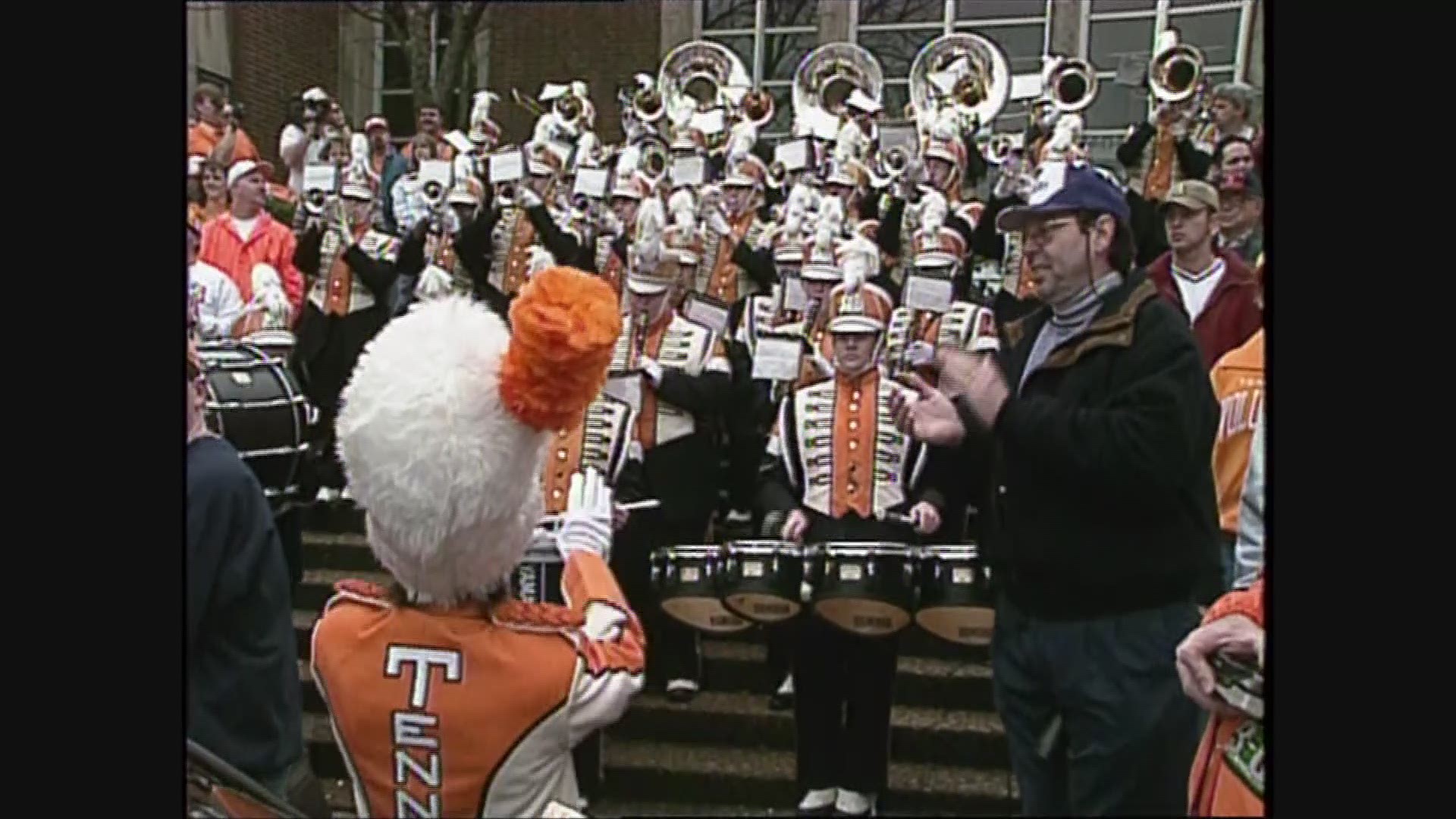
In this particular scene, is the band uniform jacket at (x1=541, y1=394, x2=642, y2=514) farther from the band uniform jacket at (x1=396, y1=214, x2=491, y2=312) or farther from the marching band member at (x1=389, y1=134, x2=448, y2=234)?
the marching band member at (x1=389, y1=134, x2=448, y2=234)

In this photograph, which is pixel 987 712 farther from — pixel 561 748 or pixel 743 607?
pixel 561 748

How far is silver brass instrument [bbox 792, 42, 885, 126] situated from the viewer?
1883 millimetres

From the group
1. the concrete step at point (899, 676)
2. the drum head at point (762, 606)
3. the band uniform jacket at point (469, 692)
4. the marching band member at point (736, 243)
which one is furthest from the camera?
the marching band member at point (736, 243)

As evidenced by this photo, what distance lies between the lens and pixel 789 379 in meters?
2.07

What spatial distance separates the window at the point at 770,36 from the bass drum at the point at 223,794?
1.07 meters

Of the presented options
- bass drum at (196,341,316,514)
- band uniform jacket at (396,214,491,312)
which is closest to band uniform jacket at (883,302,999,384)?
band uniform jacket at (396,214,491,312)

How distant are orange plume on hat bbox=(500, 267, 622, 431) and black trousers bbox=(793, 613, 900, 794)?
56cm

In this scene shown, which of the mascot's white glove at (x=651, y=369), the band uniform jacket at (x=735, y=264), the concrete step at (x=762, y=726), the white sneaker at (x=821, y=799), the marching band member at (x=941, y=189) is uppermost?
the marching band member at (x=941, y=189)

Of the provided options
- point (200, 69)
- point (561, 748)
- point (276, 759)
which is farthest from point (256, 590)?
point (200, 69)

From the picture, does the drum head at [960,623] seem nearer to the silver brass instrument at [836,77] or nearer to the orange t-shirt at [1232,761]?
the orange t-shirt at [1232,761]

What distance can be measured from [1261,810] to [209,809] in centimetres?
126

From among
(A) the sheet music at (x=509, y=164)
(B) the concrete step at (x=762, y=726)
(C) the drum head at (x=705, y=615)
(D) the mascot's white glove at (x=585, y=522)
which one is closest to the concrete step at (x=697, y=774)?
(B) the concrete step at (x=762, y=726)

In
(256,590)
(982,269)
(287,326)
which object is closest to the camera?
(982,269)

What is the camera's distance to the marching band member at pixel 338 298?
81.1 inches
